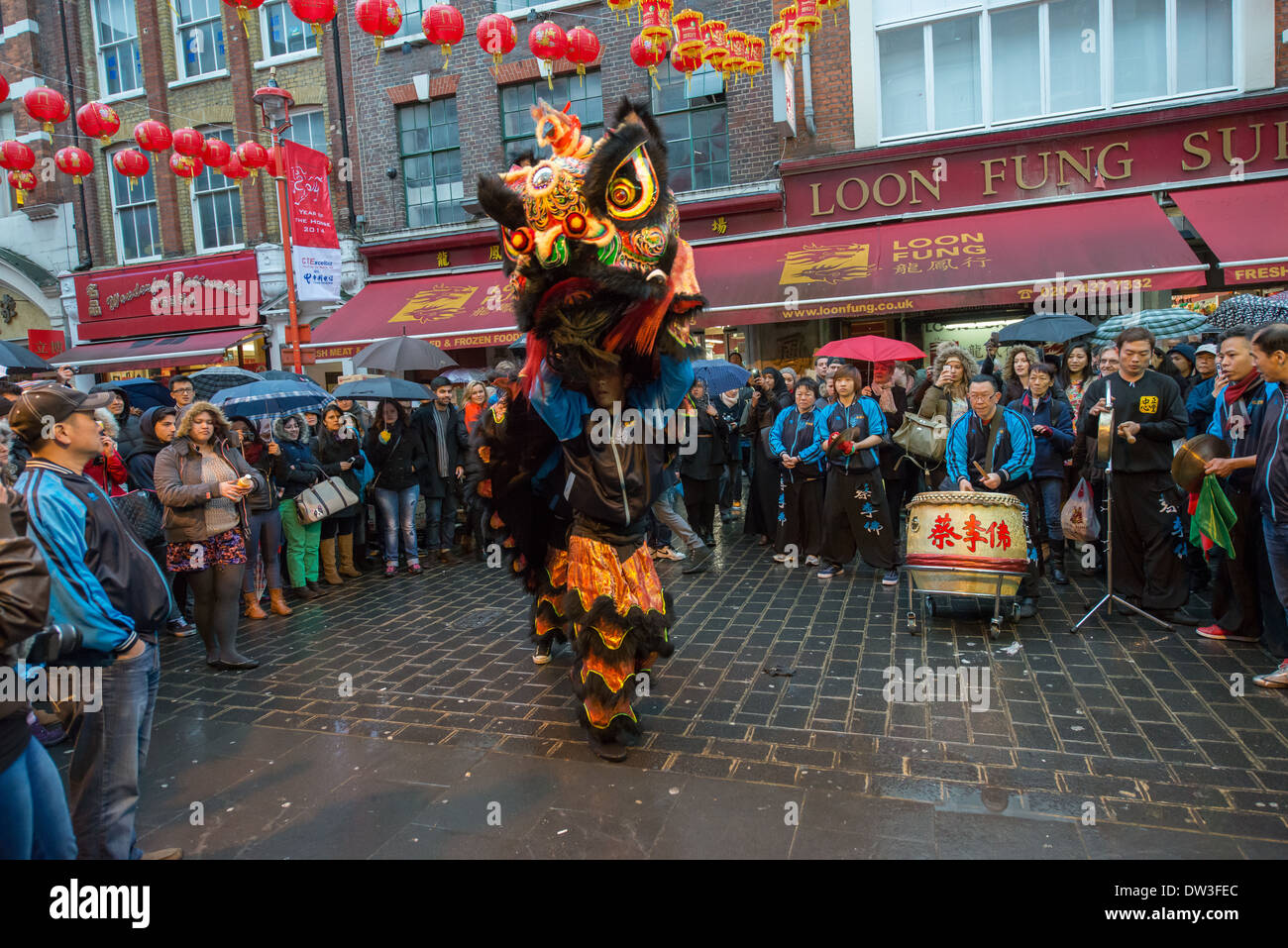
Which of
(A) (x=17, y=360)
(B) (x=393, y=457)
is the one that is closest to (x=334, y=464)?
(B) (x=393, y=457)

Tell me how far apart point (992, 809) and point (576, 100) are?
1421 cm

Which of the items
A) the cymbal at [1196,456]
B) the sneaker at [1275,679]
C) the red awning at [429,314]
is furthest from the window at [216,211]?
the sneaker at [1275,679]

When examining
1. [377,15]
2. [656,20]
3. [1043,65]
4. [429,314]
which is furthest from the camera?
[429,314]

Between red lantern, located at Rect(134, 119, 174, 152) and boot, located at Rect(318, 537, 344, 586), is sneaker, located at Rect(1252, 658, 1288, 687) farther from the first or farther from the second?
red lantern, located at Rect(134, 119, 174, 152)

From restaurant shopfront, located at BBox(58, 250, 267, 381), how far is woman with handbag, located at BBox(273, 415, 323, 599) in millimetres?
9646

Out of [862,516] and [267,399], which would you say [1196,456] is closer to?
[862,516]

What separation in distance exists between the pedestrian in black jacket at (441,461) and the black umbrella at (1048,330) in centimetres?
636

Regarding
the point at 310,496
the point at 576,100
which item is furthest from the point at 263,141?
the point at 310,496

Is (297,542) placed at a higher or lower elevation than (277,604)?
higher

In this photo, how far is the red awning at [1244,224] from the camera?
9.94m

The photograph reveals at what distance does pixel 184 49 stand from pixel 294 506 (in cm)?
1499

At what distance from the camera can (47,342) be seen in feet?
58.1

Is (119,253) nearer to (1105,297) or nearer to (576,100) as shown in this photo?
(576,100)
